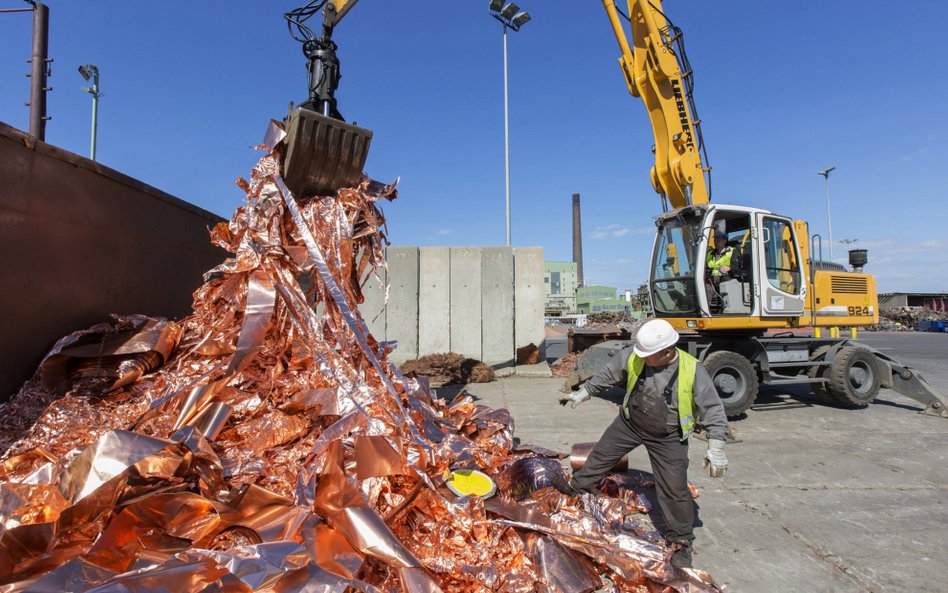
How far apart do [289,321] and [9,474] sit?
1862 mm

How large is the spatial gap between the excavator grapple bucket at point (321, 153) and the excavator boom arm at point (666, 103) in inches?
230

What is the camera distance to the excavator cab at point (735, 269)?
730cm

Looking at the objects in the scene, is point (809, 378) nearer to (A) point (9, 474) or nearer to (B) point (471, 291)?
(B) point (471, 291)

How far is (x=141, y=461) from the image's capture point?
96.7 inches

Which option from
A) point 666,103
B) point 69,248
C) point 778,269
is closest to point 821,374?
point 778,269

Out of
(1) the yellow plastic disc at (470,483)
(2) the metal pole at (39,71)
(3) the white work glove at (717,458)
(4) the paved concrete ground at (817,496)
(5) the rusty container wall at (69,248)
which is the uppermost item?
(2) the metal pole at (39,71)

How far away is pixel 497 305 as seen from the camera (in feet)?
37.2

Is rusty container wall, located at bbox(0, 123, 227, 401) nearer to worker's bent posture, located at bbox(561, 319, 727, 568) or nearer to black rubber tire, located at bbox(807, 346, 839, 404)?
worker's bent posture, located at bbox(561, 319, 727, 568)

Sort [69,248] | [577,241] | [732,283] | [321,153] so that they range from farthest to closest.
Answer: [577,241] < [732,283] < [321,153] < [69,248]

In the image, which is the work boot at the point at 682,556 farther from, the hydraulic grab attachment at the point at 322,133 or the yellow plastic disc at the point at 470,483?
the hydraulic grab attachment at the point at 322,133

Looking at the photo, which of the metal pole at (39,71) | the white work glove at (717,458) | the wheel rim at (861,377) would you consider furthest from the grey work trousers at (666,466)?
the metal pole at (39,71)

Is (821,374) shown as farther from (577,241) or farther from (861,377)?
(577,241)

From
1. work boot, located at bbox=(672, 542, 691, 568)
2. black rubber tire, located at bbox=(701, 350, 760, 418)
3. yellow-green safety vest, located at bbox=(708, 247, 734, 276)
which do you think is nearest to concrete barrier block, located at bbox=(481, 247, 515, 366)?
yellow-green safety vest, located at bbox=(708, 247, 734, 276)

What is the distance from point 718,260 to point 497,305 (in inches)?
200
